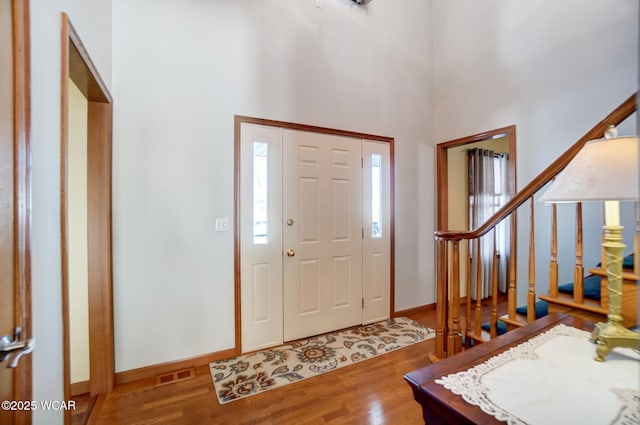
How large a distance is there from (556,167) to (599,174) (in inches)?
36.9

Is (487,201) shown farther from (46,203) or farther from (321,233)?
(46,203)

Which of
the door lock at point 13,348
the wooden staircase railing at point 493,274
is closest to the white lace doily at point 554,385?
the wooden staircase railing at point 493,274

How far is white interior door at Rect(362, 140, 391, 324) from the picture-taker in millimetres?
3123

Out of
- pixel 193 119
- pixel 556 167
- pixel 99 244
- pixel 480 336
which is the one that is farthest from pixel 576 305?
pixel 99 244

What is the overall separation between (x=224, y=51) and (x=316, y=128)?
40.2 inches

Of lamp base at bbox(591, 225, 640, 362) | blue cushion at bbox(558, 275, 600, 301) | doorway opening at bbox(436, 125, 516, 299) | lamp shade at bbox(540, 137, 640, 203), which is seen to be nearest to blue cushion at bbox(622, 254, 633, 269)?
blue cushion at bbox(558, 275, 600, 301)

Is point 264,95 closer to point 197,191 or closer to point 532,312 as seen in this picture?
point 197,191

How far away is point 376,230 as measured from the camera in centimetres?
322

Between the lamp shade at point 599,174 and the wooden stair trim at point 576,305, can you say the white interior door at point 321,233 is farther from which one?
the lamp shade at point 599,174

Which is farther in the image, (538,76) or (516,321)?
(538,76)

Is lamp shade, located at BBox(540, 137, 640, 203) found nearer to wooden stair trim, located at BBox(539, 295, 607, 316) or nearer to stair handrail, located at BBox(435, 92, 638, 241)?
stair handrail, located at BBox(435, 92, 638, 241)

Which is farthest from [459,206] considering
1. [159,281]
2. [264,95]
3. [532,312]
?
[159,281]

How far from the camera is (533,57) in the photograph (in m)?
2.73

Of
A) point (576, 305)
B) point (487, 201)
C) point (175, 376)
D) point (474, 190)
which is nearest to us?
point (576, 305)
